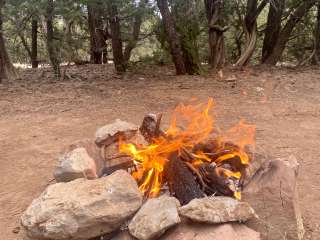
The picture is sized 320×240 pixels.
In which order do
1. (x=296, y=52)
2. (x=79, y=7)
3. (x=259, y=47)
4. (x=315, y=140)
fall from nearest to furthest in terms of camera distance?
(x=315, y=140) → (x=79, y=7) → (x=296, y=52) → (x=259, y=47)

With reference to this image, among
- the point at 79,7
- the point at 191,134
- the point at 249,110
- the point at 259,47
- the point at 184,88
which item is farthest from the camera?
the point at 259,47

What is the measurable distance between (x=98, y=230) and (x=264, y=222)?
1091 mm

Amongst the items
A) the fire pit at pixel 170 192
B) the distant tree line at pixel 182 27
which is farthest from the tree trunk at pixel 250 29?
the fire pit at pixel 170 192

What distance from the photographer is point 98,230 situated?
2.98 metres

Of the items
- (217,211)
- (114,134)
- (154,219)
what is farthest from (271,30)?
(154,219)

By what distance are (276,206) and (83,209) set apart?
4.18 ft

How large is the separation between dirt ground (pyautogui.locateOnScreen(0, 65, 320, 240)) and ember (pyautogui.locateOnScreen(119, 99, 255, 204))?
2.27 ft

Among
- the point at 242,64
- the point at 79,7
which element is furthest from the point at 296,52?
the point at 79,7

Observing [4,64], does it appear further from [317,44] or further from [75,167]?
[75,167]

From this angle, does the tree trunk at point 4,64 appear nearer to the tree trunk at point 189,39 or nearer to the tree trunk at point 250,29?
the tree trunk at point 189,39

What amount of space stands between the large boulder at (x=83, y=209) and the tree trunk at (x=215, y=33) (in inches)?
264

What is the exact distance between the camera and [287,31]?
34.1 feet

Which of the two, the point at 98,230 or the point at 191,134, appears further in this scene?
the point at 191,134

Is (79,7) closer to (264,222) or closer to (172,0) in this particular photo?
(172,0)
